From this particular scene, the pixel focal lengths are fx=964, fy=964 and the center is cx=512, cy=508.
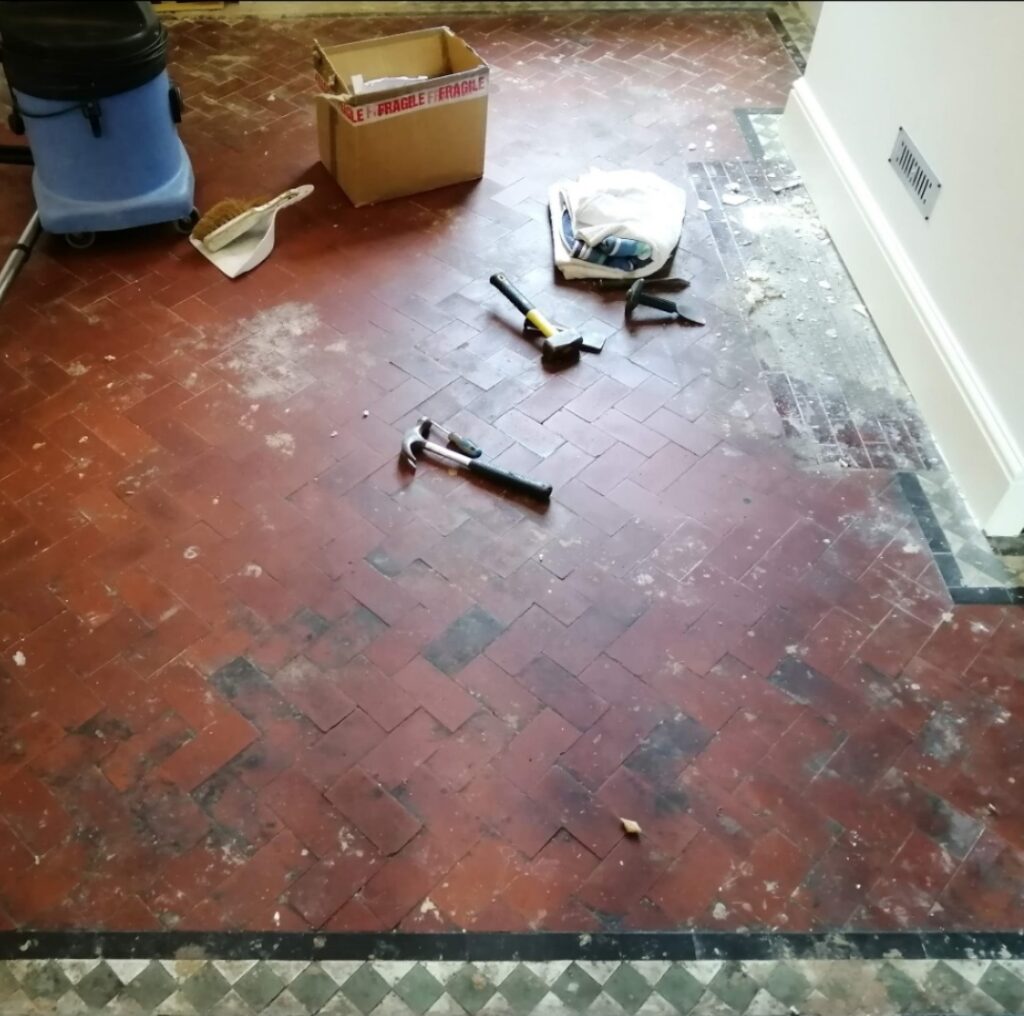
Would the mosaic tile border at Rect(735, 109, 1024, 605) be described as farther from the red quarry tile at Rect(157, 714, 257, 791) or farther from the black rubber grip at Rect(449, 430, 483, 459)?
the red quarry tile at Rect(157, 714, 257, 791)

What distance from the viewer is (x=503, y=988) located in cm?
175

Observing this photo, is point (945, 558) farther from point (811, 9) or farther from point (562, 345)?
point (811, 9)

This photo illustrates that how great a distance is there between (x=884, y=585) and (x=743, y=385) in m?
0.79

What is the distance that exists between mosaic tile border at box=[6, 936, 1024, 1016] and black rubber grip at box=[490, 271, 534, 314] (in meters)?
1.93

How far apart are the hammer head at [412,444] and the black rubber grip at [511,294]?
1.97 ft

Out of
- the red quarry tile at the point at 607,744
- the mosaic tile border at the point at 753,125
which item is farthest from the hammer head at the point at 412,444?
the mosaic tile border at the point at 753,125

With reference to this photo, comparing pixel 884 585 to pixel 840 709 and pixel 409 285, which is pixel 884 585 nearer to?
pixel 840 709

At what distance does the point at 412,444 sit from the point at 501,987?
1376mm

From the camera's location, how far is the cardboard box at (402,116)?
10.5ft

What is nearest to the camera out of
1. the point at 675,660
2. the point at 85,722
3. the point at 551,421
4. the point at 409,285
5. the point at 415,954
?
the point at 415,954

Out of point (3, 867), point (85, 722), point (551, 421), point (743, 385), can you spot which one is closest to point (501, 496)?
point (551, 421)

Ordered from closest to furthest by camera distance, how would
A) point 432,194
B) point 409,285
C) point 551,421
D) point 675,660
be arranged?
point 675,660
point 551,421
point 409,285
point 432,194

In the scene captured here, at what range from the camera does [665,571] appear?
2408 mm

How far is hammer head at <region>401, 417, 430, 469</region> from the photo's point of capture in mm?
2609
